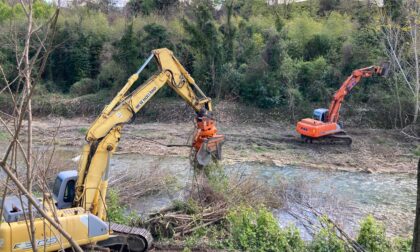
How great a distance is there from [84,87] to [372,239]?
18.8 metres

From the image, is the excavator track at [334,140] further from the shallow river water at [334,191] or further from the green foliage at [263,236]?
the green foliage at [263,236]

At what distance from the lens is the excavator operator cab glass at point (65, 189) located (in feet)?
25.5

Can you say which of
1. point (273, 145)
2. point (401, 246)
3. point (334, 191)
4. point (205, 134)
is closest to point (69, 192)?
point (205, 134)

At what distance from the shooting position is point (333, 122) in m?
17.2

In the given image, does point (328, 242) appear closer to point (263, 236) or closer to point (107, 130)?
point (263, 236)

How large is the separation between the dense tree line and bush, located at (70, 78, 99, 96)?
0.05 m

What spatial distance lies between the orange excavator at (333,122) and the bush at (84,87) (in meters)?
11.4

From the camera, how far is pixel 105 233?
23.9 ft

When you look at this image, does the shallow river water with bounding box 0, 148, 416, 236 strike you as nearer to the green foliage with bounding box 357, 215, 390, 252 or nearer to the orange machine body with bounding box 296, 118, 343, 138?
the green foliage with bounding box 357, 215, 390, 252

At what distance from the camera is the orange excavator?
16656mm

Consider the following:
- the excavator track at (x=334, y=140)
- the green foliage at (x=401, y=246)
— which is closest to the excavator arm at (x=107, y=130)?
the green foliage at (x=401, y=246)

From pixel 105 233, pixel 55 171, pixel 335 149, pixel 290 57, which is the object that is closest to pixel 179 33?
pixel 290 57

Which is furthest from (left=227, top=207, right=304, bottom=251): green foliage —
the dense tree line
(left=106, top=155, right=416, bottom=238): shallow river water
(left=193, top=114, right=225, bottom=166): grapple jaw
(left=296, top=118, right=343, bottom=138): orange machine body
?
the dense tree line

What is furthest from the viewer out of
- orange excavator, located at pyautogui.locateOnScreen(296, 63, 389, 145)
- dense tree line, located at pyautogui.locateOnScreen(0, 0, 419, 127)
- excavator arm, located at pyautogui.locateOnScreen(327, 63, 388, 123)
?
dense tree line, located at pyautogui.locateOnScreen(0, 0, 419, 127)
